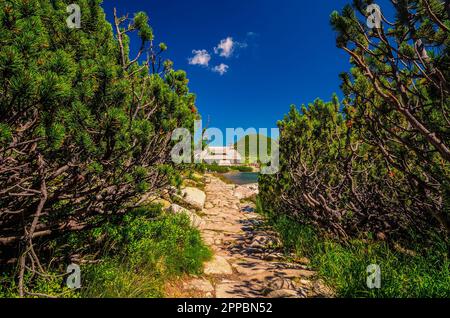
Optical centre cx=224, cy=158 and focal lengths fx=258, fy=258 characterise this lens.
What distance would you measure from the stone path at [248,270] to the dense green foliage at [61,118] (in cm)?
207

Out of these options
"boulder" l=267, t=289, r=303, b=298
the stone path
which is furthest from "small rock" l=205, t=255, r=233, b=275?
"boulder" l=267, t=289, r=303, b=298

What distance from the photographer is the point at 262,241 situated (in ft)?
24.1

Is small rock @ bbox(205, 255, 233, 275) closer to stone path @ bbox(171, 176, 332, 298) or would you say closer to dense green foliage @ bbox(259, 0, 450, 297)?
stone path @ bbox(171, 176, 332, 298)

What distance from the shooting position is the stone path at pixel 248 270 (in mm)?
4055

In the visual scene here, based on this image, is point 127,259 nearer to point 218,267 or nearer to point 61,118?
point 218,267

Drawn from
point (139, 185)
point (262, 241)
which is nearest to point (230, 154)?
point (262, 241)

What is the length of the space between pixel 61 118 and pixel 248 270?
4.48 metres

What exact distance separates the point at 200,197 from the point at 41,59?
1067cm

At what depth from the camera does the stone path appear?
4.05 meters

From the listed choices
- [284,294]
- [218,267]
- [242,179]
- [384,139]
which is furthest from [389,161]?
[242,179]

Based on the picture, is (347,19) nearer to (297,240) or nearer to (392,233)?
(392,233)

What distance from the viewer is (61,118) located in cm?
236

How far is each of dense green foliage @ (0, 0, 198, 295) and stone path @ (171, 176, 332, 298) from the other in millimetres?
2067
